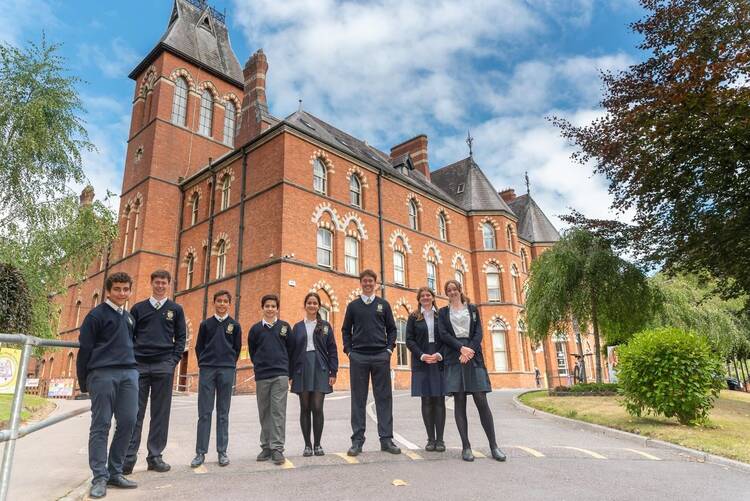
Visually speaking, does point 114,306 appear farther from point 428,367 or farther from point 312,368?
point 428,367

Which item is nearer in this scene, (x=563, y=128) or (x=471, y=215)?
(x=563, y=128)

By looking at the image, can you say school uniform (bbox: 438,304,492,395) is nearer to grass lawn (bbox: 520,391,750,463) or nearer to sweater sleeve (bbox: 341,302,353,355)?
sweater sleeve (bbox: 341,302,353,355)

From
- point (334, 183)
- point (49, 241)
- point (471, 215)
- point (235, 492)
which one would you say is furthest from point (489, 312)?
point (235, 492)

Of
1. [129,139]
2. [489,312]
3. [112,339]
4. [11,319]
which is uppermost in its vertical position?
[129,139]

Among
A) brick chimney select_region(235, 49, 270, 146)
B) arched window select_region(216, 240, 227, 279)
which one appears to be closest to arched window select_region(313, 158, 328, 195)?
brick chimney select_region(235, 49, 270, 146)

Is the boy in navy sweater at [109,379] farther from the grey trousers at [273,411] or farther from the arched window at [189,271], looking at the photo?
the arched window at [189,271]

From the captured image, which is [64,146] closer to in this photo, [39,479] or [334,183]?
[334,183]

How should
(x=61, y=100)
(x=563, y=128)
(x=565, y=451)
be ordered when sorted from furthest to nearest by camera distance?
(x=61, y=100) → (x=563, y=128) → (x=565, y=451)

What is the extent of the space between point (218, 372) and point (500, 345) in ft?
90.6

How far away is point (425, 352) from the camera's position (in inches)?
256

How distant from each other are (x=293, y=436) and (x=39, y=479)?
12.2ft

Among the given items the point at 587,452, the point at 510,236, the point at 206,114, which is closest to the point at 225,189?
the point at 206,114

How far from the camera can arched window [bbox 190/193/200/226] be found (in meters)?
27.5

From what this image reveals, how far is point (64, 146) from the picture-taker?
17.3 metres
